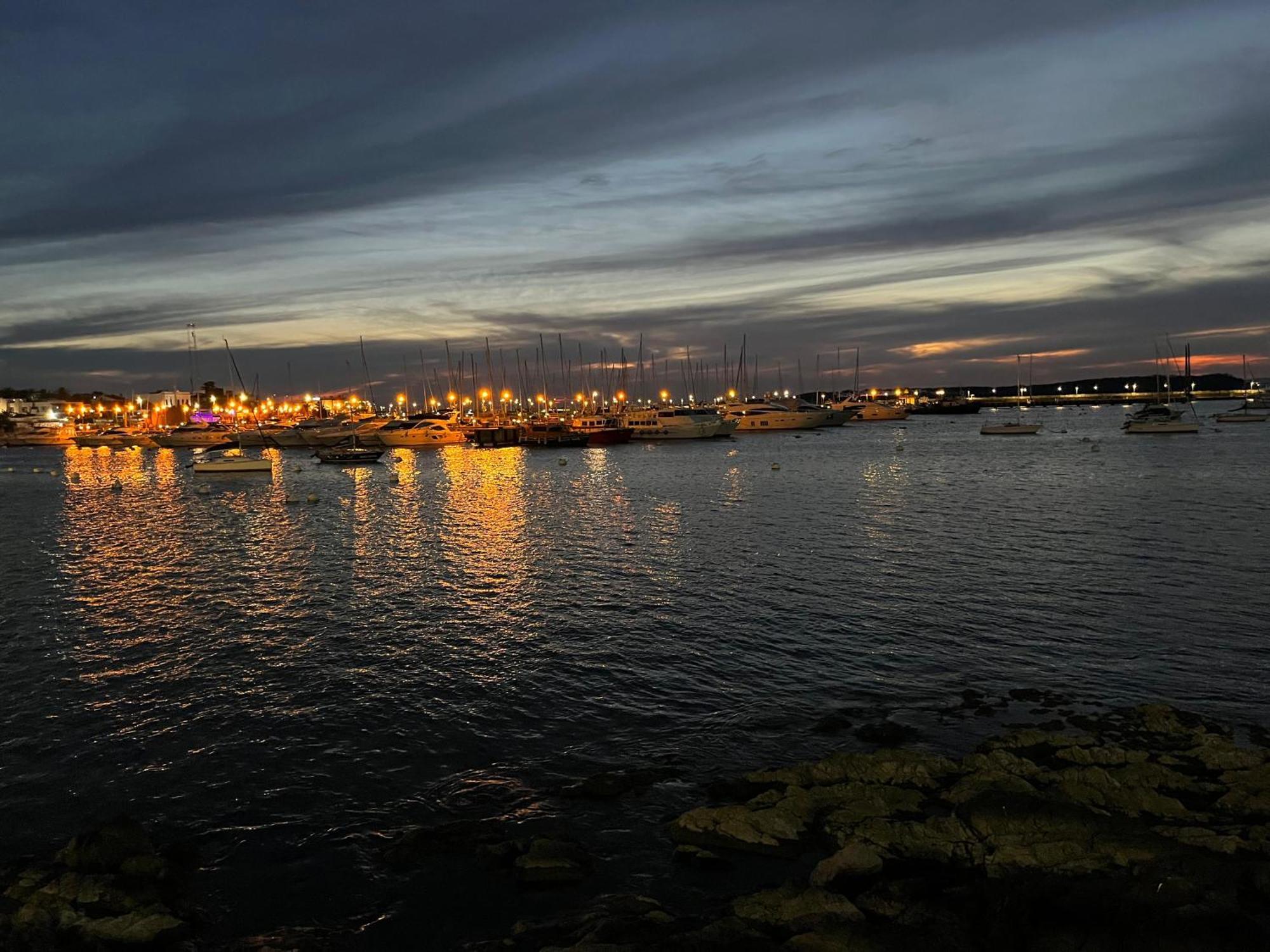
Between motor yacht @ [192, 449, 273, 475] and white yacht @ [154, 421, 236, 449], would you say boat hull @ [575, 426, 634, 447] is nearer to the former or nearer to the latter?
motor yacht @ [192, 449, 273, 475]

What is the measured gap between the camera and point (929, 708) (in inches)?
665

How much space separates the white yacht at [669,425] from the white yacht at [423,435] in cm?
2910

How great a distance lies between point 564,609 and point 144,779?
13.3 meters

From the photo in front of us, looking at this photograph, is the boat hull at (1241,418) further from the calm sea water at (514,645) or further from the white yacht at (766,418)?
the calm sea water at (514,645)

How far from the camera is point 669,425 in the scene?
140000 mm

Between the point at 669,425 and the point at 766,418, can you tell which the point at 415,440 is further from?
the point at 766,418

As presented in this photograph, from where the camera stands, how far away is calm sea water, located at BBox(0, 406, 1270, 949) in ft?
46.0

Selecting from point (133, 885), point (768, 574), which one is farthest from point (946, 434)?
point (133, 885)

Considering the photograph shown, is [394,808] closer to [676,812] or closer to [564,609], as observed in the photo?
[676,812]

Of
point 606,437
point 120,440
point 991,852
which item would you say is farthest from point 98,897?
point 120,440

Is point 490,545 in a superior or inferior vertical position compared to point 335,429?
inferior

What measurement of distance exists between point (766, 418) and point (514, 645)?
148 metres

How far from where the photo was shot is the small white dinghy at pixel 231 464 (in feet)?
281

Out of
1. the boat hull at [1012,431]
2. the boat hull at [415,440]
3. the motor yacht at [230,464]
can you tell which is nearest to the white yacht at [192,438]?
the boat hull at [415,440]
